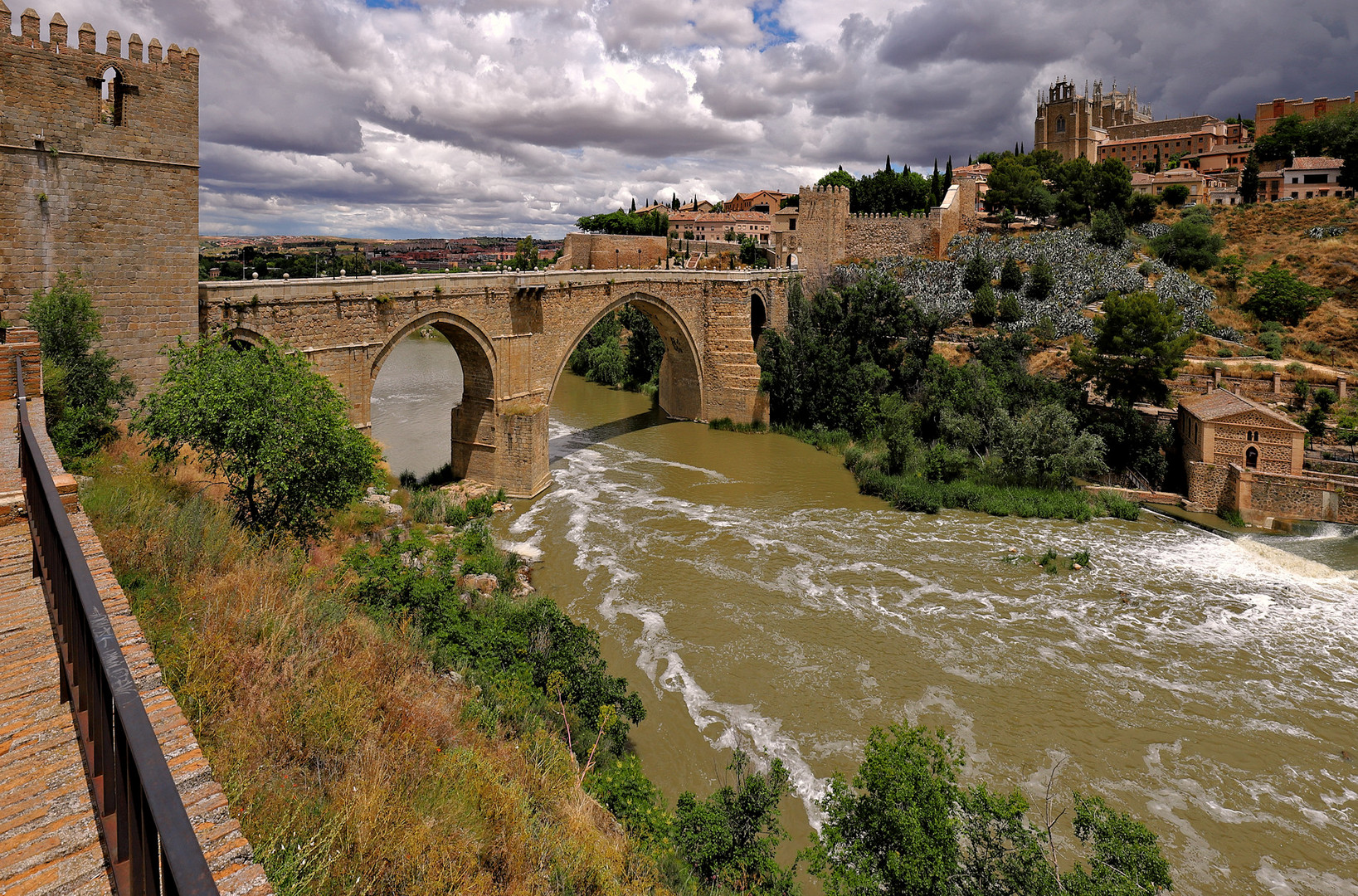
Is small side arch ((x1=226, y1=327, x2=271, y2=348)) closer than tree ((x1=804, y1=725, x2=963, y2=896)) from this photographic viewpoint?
No

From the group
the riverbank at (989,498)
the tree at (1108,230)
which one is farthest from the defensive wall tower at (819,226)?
the riverbank at (989,498)

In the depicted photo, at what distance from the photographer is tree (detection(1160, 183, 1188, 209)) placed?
3597 centimetres

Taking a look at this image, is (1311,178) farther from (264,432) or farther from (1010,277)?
(264,432)

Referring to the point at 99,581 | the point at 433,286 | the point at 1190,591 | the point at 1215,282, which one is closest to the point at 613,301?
the point at 433,286

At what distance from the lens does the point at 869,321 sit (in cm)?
2769

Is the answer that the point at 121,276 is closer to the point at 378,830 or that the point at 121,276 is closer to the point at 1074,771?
the point at 378,830

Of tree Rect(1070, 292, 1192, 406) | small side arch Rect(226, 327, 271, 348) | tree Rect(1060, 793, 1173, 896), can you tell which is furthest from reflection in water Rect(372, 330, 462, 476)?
tree Rect(1070, 292, 1192, 406)

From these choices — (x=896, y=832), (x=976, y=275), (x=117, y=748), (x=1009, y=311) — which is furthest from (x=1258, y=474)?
(x=117, y=748)

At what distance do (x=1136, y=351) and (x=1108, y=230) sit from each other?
1383 centimetres

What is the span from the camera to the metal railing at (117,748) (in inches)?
61.6

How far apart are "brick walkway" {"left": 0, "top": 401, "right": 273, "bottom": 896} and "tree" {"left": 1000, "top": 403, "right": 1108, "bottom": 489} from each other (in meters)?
19.7

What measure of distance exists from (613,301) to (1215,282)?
946 inches

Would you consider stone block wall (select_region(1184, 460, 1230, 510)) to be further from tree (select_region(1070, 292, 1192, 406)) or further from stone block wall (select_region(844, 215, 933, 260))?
stone block wall (select_region(844, 215, 933, 260))

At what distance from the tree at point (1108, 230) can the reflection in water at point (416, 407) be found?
89.7ft
